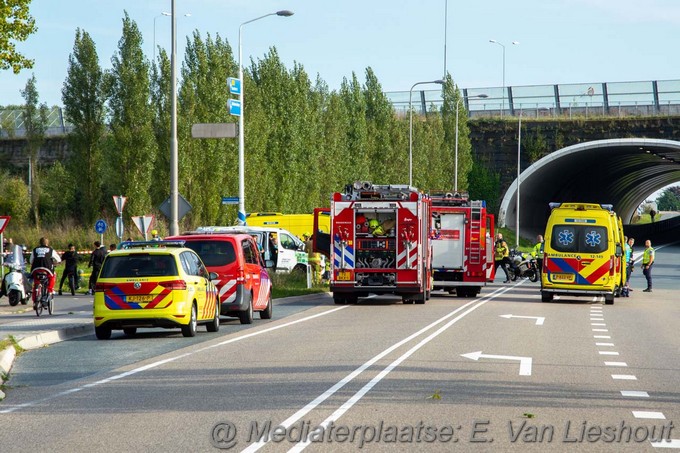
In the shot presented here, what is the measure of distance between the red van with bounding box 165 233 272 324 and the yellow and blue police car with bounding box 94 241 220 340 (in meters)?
2.50

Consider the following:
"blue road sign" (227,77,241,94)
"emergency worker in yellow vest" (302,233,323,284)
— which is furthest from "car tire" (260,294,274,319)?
"emergency worker in yellow vest" (302,233,323,284)

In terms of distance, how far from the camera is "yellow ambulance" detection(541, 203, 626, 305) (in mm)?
33219

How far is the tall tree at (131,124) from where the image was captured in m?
55.1

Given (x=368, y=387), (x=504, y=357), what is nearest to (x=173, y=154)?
(x=504, y=357)

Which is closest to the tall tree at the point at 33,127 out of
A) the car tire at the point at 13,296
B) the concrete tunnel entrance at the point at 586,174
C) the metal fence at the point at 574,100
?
the metal fence at the point at 574,100

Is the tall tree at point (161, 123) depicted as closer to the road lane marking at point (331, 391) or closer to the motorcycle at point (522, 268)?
the motorcycle at point (522, 268)

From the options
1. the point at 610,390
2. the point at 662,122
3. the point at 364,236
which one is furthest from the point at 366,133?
the point at 610,390

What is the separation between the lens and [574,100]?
244 feet

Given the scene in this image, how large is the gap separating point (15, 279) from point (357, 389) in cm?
1661

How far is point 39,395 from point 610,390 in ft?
19.7

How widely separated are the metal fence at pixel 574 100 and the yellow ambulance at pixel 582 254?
1497 inches

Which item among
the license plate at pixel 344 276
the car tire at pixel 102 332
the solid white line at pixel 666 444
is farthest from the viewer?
the license plate at pixel 344 276

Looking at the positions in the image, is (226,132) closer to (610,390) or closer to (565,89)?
(610,390)

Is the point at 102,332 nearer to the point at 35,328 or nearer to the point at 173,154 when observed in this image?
the point at 35,328
